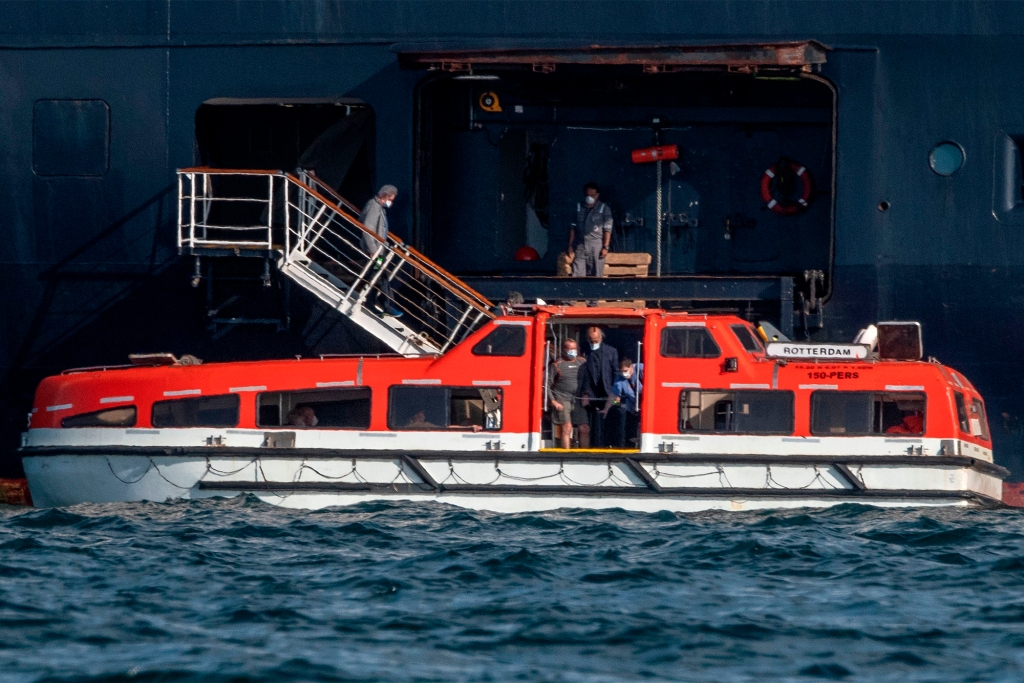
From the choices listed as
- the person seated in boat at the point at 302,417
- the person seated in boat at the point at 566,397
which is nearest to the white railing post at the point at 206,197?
the person seated in boat at the point at 302,417

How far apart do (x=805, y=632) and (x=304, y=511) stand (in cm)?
634

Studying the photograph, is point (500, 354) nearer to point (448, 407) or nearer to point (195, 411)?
point (448, 407)

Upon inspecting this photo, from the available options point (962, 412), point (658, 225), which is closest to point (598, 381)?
point (962, 412)

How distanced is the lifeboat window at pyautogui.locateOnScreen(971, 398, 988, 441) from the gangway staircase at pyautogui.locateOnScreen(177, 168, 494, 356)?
5273mm

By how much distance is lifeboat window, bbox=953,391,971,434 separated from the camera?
51.8 feet

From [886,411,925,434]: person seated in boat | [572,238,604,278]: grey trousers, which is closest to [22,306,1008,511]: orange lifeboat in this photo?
[886,411,925,434]: person seated in boat

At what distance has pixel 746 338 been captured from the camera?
16.1 metres

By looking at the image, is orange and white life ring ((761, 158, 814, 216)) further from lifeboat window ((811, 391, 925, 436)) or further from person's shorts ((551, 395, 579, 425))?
person's shorts ((551, 395, 579, 425))

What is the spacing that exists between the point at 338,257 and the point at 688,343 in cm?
587

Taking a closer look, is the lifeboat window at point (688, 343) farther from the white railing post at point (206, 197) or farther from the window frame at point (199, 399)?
the white railing post at point (206, 197)

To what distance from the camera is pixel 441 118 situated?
2036 cm

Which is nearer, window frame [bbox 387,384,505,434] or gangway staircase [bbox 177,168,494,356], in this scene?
window frame [bbox 387,384,505,434]

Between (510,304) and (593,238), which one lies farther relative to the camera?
(593,238)

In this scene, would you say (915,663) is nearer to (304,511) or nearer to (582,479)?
(582,479)
